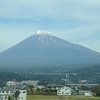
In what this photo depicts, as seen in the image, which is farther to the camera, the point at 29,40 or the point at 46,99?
the point at 29,40

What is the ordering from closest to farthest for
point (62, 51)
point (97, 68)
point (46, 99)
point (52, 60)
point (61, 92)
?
point (46, 99) → point (61, 92) → point (97, 68) → point (52, 60) → point (62, 51)

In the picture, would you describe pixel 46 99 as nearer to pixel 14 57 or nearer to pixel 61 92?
pixel 61 92

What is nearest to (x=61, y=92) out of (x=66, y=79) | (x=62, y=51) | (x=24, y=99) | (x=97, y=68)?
(x=24, y=99)

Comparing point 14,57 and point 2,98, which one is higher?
point 14,57

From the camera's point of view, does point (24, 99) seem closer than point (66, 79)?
Yes

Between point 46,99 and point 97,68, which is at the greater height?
point 97,68

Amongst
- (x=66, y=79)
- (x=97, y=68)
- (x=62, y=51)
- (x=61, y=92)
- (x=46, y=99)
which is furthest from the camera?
(x=62, y=51)

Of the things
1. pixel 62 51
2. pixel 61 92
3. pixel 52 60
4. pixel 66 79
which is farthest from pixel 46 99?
pixel 62 51

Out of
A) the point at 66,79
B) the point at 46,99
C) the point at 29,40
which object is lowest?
the point at 46,99

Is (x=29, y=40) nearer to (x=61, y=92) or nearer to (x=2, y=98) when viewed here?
(x=61, y=92)
